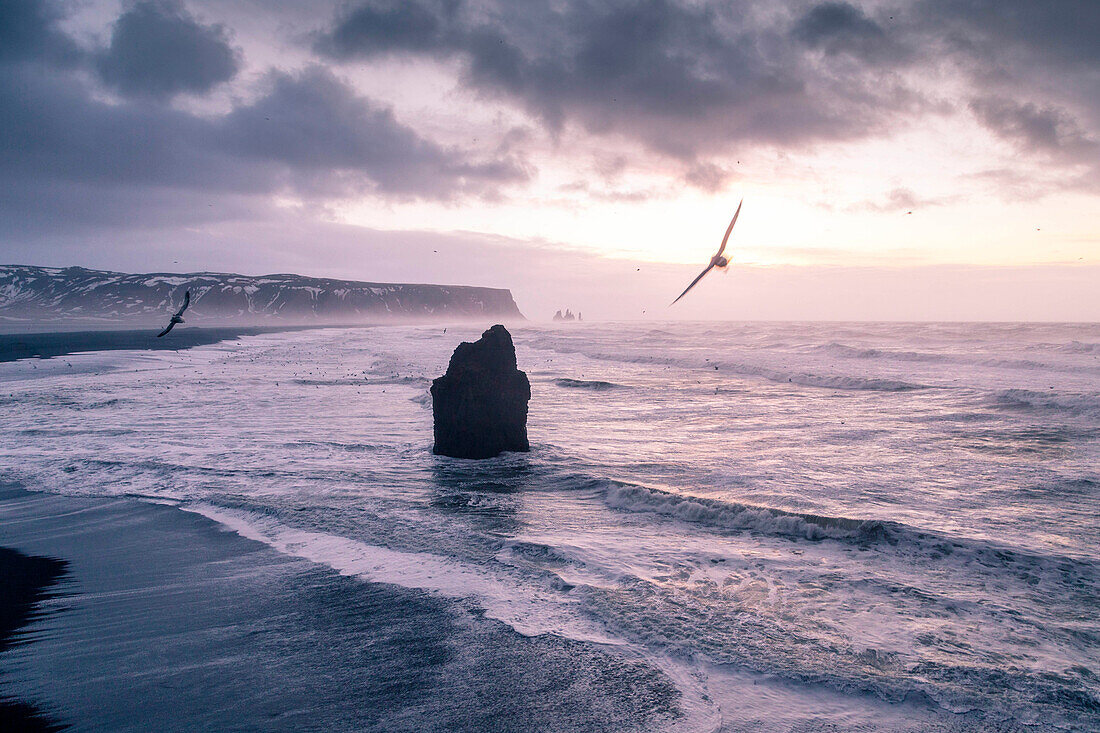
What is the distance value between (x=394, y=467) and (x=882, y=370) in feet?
81.8

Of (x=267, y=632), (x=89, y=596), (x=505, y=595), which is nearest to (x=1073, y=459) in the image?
(x=505, y=595)

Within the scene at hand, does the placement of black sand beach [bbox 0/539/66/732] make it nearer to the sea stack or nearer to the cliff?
the sea stack

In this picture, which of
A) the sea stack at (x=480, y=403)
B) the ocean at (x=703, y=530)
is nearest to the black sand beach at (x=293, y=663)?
the ocean at (x=703, y=530)

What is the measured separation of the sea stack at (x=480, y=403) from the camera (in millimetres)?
12469

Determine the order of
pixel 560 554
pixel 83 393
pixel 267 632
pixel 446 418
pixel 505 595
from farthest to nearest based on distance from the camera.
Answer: pixel 83 393 → pixel 446 418 → pixel 560 554 → pixel 505 595 → pixel 267 632

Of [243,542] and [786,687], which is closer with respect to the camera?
[786,687]

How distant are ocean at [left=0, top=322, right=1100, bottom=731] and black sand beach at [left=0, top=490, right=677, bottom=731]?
6 centimetres

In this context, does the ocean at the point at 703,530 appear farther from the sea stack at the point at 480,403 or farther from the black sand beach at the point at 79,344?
the black sand beach at the point at 79,344

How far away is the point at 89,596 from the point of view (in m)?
6.07

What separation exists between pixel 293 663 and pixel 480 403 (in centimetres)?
807

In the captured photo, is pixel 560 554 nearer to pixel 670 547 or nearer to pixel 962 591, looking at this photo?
pixel 670 547

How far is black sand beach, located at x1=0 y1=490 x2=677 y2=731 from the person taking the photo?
13.4ft

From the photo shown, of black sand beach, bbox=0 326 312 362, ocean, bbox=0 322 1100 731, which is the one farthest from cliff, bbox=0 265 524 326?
ocean, bbox=0 322 1100 731

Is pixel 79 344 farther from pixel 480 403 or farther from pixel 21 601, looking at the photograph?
pixel 21 601
